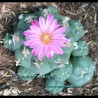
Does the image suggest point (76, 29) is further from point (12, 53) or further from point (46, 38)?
point (12, 53)

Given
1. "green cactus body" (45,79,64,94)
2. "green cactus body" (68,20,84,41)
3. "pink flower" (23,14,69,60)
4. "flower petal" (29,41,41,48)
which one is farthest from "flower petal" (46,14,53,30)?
"green cactus body" (45,79,64,94)

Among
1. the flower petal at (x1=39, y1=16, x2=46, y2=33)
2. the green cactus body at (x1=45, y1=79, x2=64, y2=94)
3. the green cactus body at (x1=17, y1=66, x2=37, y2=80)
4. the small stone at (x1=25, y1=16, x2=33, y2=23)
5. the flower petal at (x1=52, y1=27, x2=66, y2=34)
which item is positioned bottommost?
the green cactus body at (x1=45, y1=79, x2=64, y2=94)

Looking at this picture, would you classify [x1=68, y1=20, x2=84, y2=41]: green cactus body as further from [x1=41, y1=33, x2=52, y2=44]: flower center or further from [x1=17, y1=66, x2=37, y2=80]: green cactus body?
[x1=17, y1=66, x2=37, y2=80]: green cactus body

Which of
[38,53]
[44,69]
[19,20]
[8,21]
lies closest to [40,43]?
[38,53]

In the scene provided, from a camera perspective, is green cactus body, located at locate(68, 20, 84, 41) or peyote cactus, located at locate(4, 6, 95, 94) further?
green cactus body, located at locate(68, 20, 84, 41)

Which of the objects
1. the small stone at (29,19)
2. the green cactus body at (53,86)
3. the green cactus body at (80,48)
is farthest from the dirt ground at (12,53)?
the small stone at (29,19)

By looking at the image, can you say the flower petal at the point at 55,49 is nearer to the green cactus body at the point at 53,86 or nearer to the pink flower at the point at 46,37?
the pink flower at the point at 46,37
